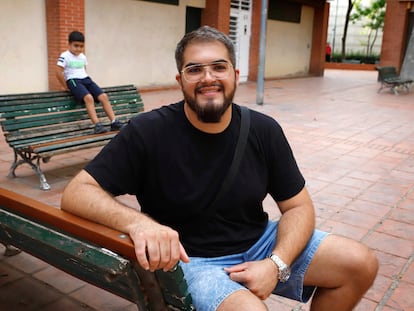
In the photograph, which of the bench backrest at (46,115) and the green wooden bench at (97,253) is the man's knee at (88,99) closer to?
the bench backrest at (46,115)

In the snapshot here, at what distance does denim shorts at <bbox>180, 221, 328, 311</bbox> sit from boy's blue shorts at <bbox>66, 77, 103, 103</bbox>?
3.70m

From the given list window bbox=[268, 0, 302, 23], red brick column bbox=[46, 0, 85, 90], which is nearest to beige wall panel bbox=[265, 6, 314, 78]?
window bbox=[268, 0, 302, 23]

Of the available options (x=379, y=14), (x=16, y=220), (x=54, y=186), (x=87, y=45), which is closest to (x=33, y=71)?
(x=87, y=45)

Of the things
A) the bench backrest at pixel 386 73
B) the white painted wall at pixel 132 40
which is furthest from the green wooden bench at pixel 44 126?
the bench backrest at pixel 386 73

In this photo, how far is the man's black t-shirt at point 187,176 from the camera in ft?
6.45

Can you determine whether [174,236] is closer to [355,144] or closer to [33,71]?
[355,144]

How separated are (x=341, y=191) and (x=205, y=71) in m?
3.28

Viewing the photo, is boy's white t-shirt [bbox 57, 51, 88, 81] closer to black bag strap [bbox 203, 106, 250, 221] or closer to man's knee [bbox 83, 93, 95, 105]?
man's knee [bbox 83, 93, 95, 105]

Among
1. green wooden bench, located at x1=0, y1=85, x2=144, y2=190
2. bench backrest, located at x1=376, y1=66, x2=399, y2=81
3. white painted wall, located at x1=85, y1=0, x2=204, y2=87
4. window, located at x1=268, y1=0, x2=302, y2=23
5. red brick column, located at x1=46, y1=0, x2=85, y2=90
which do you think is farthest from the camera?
window, located at x1=268, y1=0, x2=302, y2=23

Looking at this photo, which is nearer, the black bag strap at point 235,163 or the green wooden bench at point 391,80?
the black bag strap at point 235,163

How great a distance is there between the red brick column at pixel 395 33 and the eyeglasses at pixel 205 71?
18.8 meters

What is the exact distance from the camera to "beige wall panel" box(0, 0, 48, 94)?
377 inches

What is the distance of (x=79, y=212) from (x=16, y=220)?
0.94 feet

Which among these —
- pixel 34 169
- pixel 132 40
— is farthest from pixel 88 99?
pixel 132 40
